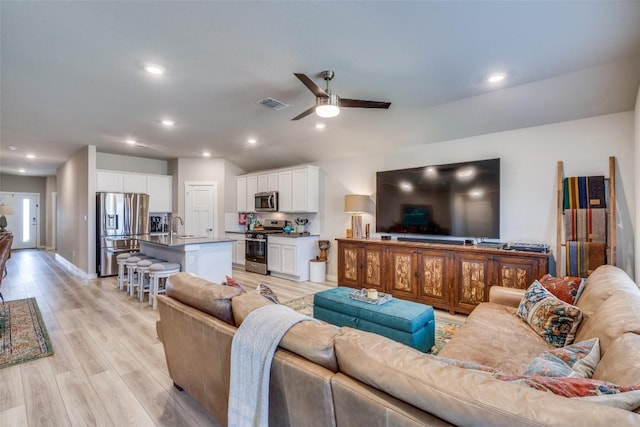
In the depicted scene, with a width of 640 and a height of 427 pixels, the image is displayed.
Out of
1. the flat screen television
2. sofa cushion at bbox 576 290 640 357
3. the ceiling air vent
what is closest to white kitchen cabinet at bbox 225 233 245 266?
the flat screen television

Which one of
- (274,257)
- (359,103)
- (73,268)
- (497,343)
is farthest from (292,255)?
(73,268)

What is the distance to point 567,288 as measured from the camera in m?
2.48

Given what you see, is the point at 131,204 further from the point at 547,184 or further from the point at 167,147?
the point at 547,184

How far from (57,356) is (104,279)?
11.7ft

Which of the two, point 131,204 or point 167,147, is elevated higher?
point 167,147

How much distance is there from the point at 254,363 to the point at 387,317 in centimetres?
160

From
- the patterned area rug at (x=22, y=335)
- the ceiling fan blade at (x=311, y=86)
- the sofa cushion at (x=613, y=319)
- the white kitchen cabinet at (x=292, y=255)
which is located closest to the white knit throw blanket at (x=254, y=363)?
the sofa cushion at (x=613, y=319)

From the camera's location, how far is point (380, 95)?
11.2 ft

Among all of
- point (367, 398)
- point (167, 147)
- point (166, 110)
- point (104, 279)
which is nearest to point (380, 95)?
point (166, 110)

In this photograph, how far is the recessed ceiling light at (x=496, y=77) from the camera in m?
2.92

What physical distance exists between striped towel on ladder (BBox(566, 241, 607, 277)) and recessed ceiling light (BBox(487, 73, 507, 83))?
6.23ft

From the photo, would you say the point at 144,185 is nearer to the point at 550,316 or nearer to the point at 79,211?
the point at 79,211

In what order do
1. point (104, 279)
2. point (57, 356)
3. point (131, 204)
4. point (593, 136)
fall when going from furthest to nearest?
point (131, 204) → point (104, 279) → point (593, 136) → point (57, 356)

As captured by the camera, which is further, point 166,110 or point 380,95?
point 166,110
